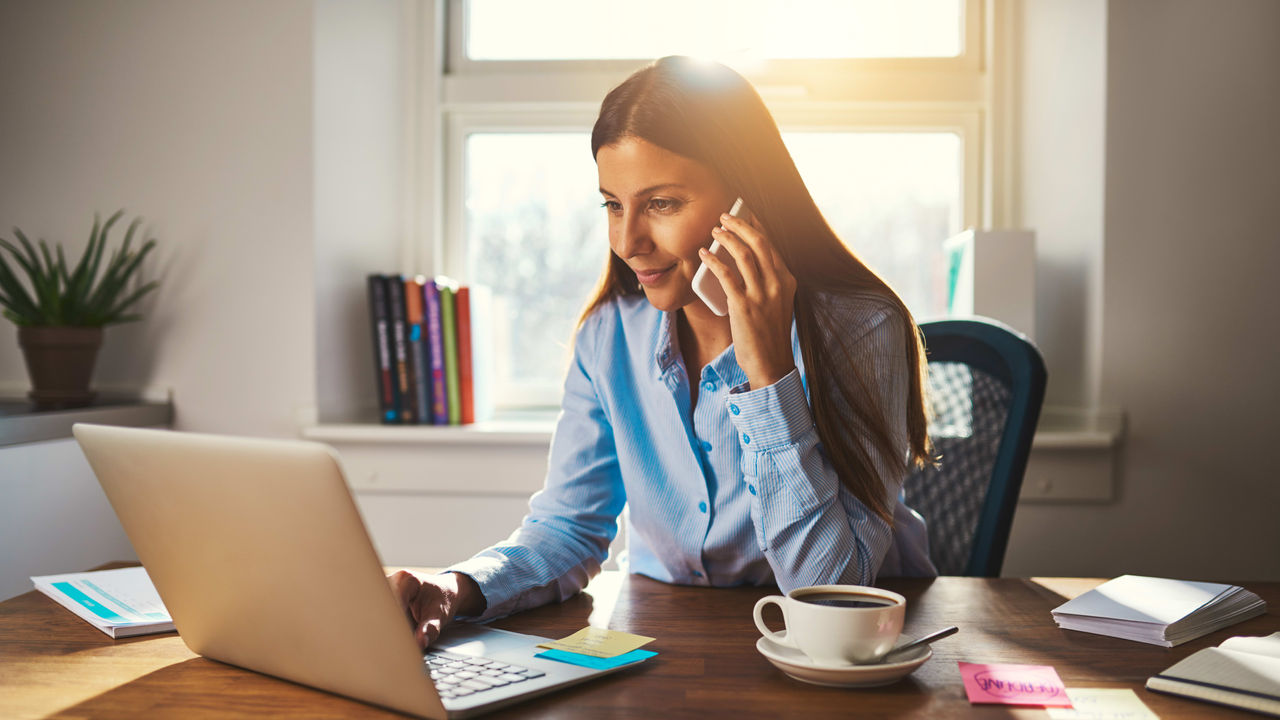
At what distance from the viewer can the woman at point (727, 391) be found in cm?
111

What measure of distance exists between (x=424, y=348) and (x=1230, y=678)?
5.79 feet

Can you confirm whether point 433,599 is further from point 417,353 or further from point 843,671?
point 417,353

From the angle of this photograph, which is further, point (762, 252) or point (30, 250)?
point (30, 250)

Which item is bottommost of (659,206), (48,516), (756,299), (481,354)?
(48,516)

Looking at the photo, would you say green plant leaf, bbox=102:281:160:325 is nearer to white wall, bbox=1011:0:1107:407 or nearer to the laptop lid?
the laptop lid

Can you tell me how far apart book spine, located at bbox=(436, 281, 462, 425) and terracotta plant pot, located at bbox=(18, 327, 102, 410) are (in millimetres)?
761

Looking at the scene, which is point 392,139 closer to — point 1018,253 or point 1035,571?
point 1018,253

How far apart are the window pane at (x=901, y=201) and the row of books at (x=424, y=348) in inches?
37.2

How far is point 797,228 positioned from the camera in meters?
1.25

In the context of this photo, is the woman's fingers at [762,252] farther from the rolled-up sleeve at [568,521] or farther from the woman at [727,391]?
the rolled-up sleeve at [568,521]

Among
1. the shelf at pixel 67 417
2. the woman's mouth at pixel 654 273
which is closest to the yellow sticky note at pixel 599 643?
the woman's mouth at pixel 654 273

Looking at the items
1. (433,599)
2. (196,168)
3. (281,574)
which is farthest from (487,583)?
(196,168)

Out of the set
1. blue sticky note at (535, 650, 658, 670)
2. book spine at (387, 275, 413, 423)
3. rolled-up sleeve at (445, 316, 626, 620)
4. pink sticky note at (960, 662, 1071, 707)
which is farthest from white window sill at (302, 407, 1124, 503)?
pink sticky note at (960, 662, 1071, 707)

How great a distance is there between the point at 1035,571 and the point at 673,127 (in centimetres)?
147
